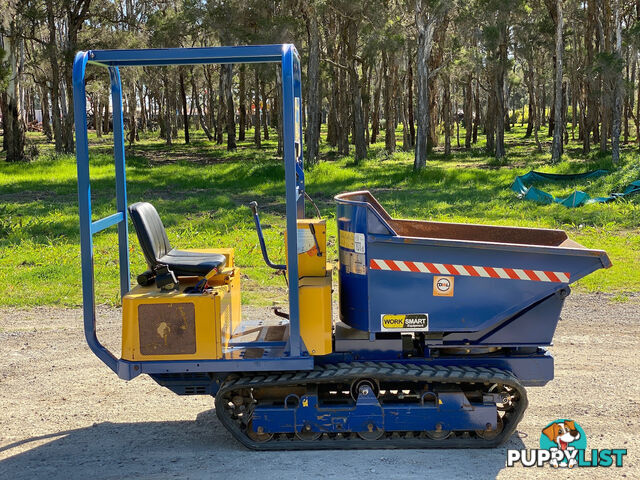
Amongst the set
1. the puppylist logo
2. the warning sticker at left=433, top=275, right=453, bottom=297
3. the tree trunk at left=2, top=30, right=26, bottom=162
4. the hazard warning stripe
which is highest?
the tree trunk at left=2, top=30, right=26, bottom=162

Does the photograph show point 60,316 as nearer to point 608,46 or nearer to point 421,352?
point 421,352

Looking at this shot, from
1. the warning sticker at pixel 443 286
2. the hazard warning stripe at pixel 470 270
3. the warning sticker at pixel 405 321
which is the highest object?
the hazard warning stripe at pixel 470 270

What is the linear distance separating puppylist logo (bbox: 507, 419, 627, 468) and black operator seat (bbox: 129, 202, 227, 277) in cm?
268

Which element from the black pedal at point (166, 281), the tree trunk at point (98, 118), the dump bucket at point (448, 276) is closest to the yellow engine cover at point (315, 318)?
the dump bucket at point (448, 276)

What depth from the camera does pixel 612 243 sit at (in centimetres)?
1392

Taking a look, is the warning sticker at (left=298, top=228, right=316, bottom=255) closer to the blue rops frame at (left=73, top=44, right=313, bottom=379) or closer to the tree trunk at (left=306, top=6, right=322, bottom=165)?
the blue rops frame at (left=73, top=44, right=313, bottom=379)

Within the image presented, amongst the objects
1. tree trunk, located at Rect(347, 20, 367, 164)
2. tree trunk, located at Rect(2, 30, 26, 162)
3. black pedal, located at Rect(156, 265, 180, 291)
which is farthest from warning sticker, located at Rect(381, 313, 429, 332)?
tree trunk, located at Rect(2, 30, 26, 162)

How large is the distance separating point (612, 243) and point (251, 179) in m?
12.9

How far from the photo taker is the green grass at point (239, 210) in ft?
38.5

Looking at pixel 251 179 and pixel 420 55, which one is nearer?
pixel 251 179

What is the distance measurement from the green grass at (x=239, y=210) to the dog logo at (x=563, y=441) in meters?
5.08

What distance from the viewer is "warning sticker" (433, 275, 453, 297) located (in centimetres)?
552

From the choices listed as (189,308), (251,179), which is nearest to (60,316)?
(189,308)

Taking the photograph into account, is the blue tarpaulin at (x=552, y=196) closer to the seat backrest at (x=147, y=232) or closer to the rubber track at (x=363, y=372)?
the rubber track at (x=363, y=372)
